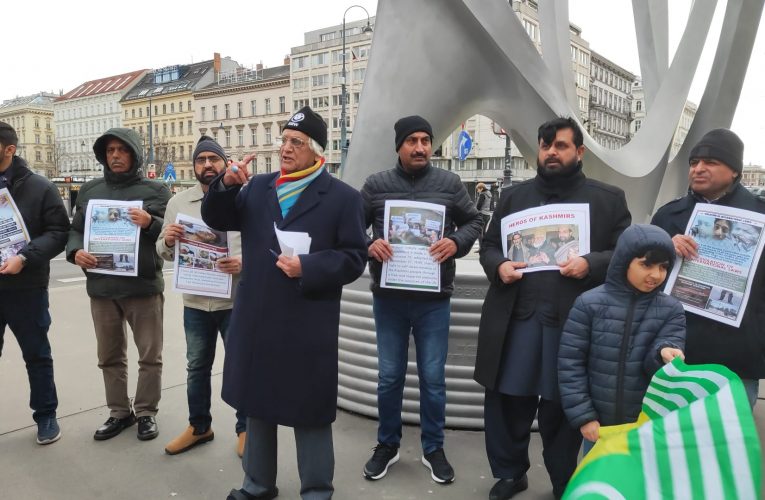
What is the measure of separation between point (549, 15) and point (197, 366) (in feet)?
16.8

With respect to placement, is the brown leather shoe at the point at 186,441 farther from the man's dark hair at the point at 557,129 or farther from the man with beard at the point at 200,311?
the man's dark hair at the point at 557,129

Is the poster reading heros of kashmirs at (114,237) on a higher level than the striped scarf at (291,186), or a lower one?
lower

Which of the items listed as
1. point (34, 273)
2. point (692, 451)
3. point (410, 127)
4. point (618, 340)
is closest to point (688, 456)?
point (692, 451)

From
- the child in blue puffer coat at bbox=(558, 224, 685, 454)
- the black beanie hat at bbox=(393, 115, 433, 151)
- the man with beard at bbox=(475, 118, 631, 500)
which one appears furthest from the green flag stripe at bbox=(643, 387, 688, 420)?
the black beanie hat at bbox=(393, 115, 433, 151)

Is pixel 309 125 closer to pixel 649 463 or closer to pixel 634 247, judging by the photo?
pixel 634 247

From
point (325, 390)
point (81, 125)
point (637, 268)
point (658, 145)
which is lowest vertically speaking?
point (325, 390)

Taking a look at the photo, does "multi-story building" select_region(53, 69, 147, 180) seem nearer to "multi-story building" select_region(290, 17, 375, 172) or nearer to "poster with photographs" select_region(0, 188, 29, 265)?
"multi-story building" select_region(290, 17, 375, 172)

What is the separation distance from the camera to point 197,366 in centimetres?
353

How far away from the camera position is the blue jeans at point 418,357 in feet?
10.6

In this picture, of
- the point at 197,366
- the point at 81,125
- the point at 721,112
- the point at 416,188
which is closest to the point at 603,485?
the point at 416,188

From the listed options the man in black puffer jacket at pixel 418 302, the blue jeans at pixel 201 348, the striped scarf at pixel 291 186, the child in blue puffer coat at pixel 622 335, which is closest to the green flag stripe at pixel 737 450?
the child in blue puffer coat at pixel 622 335

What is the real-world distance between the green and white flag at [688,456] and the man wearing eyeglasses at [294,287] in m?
1.39

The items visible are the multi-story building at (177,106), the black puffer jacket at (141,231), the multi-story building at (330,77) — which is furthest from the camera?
the multi-story building at (177,106)

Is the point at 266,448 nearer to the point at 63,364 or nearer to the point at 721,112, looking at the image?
the point at 63,364
